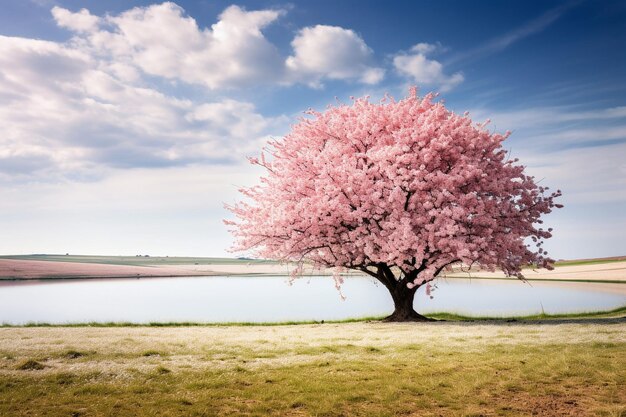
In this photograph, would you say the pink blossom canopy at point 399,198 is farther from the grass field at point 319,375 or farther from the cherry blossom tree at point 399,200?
the grass field at point 319,375

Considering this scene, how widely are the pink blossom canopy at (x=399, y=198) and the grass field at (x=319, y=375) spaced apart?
7549 millimetres

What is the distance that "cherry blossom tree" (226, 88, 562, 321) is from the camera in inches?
1014

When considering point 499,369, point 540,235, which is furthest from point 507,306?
point 499,369

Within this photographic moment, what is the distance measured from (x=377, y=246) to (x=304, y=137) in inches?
353

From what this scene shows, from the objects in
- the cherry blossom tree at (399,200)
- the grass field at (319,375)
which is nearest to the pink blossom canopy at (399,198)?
the cherry blossom tree at (399,200)

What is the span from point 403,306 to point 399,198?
23.5 feet

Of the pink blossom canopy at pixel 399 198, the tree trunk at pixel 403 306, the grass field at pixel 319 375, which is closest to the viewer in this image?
the grass field at pixel 319 375

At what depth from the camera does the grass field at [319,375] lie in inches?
387

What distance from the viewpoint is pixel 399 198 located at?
26.0 meters

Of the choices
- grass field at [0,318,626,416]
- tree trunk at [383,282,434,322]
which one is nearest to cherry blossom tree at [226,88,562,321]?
tree trunk at [383,282,434,322]

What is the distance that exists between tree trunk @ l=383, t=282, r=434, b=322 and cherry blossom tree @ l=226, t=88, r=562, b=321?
0.06 meters

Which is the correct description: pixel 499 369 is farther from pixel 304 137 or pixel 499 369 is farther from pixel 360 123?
pixel 304 137

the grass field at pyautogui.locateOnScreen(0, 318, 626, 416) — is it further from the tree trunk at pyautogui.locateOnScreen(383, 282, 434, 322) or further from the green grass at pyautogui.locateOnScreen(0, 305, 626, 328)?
the tree trunk at pyautogui.locateOnScreen(383, 282, 434, 322)

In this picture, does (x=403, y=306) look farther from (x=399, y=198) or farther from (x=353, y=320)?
(x=399, y=198)
